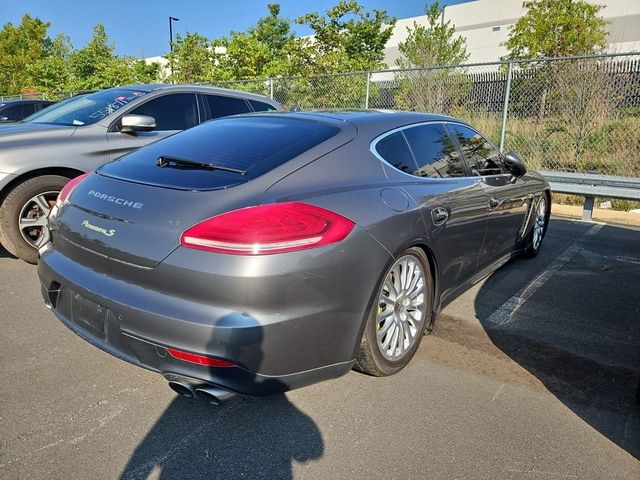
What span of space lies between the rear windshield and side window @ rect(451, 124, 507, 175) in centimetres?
144

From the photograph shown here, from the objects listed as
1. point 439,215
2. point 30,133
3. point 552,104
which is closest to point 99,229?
point 439,215

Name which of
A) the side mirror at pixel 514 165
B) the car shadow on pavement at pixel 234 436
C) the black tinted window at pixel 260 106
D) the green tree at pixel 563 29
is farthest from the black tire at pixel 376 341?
the green tree at pixel 563 29

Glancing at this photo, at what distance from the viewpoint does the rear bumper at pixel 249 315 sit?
2129 mm

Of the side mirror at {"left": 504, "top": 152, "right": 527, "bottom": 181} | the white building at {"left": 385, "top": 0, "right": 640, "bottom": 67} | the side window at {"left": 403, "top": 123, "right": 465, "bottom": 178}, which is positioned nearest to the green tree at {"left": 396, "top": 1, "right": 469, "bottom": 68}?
the white building at {"left": 385, "top": 0, "right": 640, "bottom": 67}

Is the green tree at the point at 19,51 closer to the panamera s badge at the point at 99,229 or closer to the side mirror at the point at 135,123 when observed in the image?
the side mirror at the point at 135,123

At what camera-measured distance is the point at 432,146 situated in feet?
11.5

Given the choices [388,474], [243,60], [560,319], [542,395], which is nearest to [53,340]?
[388,474]

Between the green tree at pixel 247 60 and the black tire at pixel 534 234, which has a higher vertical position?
the green tree at pixel 247 60

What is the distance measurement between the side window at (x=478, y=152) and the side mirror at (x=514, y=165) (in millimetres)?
67

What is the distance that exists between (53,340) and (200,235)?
5.90ft

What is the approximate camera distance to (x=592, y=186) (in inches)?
300

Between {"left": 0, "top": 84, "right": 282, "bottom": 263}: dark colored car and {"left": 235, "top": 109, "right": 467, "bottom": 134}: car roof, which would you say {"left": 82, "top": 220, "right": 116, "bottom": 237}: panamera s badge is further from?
{"left": 0, "top": 84, "right": 282, "bottom": 263}: dark colored car

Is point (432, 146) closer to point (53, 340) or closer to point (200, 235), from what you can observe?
point (200, 235)

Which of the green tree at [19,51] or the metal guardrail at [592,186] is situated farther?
the green tree at [19,51]
